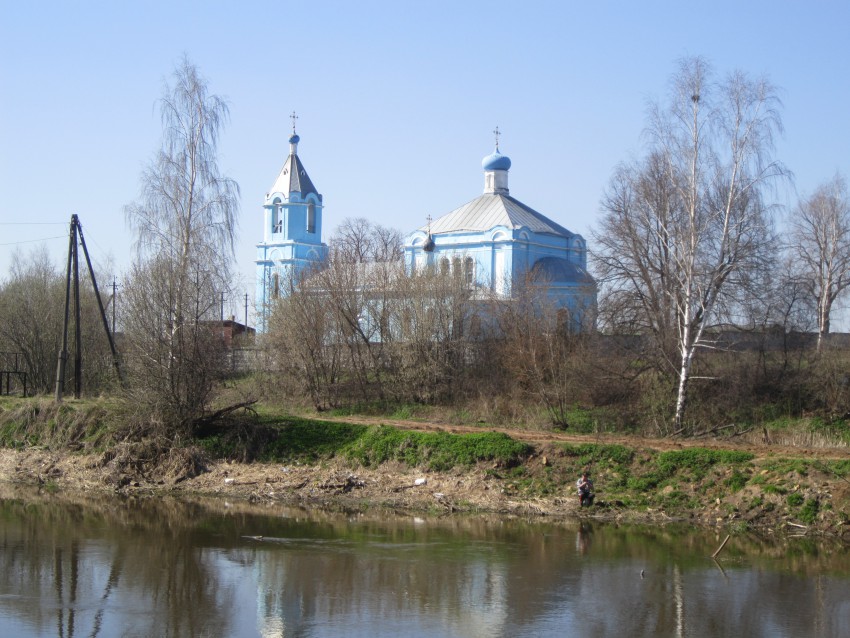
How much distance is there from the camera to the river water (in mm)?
10648

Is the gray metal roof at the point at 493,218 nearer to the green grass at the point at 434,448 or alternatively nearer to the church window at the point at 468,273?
the church window at the point at 468,273

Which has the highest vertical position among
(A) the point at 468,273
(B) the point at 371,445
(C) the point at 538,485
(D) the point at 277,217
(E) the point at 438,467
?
(D) the point at 277,217

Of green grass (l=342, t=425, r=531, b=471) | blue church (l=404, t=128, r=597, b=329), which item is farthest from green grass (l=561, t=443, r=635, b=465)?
blue church (l=404, t=128, r=597, b=329)

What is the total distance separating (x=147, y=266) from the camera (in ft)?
72.7

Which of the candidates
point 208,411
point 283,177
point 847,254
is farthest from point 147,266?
point 283,177

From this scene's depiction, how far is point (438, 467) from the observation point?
19656mm

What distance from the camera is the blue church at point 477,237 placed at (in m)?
40.1

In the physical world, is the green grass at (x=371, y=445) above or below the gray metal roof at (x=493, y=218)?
below

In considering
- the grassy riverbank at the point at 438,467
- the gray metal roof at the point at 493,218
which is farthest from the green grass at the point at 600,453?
the gray metal roof at the point at 493,218

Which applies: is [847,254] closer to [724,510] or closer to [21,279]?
[724,510]

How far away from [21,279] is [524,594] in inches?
1105

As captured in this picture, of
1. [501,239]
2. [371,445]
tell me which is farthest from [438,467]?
[501,239]

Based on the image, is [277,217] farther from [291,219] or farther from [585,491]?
[585,491]

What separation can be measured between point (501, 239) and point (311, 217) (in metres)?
12.5
